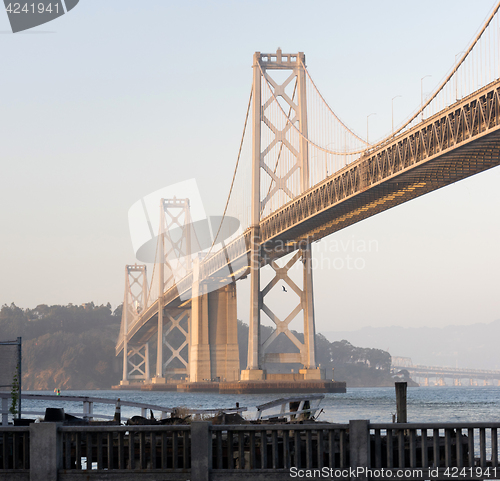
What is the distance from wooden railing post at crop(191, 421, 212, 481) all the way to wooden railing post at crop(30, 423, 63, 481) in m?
1.42

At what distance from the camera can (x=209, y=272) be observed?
6312 cm

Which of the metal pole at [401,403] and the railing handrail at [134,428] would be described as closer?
the railing handrail at [134,428]

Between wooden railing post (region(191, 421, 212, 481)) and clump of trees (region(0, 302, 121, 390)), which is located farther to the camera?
clump of trees (region(0, 302, 121, 390))

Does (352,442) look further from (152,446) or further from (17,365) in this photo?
(17,365)

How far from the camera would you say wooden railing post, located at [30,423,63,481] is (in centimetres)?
880

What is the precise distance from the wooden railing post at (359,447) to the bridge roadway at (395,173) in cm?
1911

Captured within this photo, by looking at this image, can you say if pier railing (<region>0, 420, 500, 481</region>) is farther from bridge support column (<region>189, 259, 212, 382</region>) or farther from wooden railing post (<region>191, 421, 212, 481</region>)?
bridge support column (<region>189, 259, 212, 382</region>)

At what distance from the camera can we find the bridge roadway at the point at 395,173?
27.7 meters

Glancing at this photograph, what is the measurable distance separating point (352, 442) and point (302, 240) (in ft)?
131

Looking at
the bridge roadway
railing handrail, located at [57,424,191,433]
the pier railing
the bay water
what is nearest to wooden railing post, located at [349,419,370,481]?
the pier railing

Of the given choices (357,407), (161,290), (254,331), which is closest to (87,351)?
(161,290)

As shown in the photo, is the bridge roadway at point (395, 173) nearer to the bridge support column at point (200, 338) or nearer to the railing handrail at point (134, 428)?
the bridge support column at point (200, 338)

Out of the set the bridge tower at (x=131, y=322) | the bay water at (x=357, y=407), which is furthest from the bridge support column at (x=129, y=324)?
the bay water at (x=357, y=407)

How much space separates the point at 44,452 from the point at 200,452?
1.61 metres
